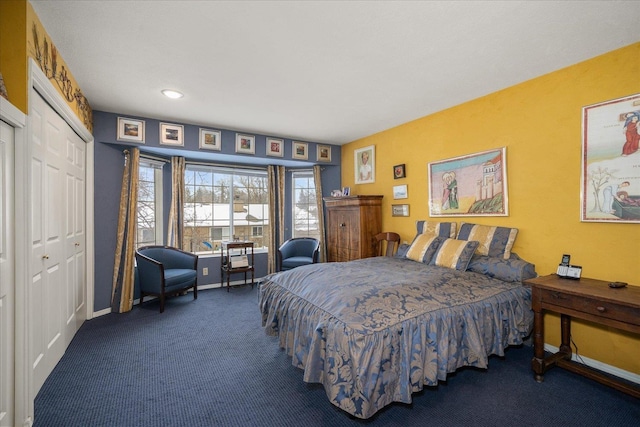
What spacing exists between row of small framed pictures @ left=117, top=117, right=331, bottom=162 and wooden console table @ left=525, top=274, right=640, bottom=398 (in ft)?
12.7

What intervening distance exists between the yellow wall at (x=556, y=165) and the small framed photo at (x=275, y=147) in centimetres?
261

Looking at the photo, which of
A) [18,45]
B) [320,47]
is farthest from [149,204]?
[320,47]

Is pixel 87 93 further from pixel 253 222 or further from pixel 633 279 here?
pixel 633 279

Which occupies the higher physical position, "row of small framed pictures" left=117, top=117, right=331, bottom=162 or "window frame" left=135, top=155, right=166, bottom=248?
"row of small framed pictures" left=117, top=117, right=331, bottom=162

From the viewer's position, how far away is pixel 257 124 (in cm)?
418

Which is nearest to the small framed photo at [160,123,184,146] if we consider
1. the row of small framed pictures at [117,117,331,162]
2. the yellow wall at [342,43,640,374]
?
the row of small framed pictures at [117,117,331,162]

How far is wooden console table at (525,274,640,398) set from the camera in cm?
183

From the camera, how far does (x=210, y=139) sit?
430cm

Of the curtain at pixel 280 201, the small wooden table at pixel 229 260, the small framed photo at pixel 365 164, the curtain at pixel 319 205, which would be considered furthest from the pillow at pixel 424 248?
the small wooden table at pixel 229 260

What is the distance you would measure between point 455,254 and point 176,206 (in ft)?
13.6

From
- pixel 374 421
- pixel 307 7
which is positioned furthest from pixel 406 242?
pixel 307 7

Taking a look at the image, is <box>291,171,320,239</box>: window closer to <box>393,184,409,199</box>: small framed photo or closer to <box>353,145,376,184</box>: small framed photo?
<box>353,145,376,184</box>: small framed photo

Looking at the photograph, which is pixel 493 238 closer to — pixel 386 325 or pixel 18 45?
pixel 386 325

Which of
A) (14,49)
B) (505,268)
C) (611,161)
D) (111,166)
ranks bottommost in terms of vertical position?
(505,268)
